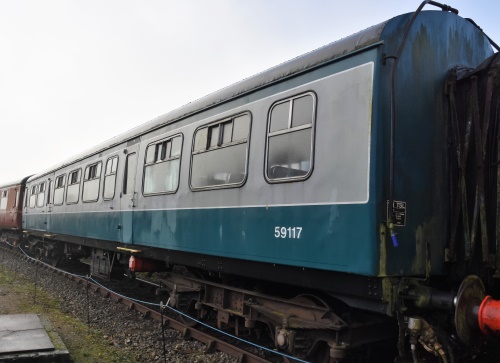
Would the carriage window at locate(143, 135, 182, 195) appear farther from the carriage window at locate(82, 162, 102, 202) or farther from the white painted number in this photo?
the carriage window at locate(82, 162, 102, 202)

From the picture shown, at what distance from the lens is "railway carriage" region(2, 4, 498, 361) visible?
12.3 ft

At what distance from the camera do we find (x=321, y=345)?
4605mm

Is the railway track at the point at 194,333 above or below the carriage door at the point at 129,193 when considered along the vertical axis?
below

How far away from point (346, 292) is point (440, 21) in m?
2.82

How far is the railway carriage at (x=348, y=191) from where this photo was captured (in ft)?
12.3

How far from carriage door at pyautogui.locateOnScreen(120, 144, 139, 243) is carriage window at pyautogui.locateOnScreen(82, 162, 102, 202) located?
167cm

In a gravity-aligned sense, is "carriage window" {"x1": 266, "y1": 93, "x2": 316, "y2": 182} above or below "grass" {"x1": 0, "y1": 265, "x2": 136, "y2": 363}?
above

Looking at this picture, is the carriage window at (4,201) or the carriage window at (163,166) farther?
the carriage window at (4,201)

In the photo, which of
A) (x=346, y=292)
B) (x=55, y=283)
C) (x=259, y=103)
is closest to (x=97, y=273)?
(x=55, y=283)

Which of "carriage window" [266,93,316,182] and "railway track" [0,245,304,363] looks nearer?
"carriage window" [266,93,316,182]

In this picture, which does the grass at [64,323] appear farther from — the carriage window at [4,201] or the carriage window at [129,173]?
the carriage window at [4,201]

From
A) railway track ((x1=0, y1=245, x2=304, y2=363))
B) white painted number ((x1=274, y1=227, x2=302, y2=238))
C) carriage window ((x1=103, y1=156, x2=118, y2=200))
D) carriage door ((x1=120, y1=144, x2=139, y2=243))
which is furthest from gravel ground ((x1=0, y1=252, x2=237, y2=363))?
carriage window ((x1=103, y1=156, x2=118, y2=200))

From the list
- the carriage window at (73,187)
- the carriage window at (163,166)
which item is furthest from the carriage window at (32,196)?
the carriage window at (163,166)

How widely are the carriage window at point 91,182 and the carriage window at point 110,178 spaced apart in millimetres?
518
